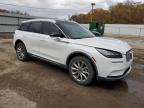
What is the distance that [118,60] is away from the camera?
14.3ft

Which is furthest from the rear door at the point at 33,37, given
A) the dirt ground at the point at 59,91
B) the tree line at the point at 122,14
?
the tree line at the point at 122,14

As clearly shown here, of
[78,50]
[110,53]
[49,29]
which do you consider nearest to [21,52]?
[49,29]

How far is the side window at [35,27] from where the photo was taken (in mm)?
6293

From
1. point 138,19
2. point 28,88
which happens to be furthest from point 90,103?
point 138,19

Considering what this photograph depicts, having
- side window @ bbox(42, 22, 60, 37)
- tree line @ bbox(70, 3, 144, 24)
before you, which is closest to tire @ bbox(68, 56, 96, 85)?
side window @ bbox(42, 22, 60, 37)

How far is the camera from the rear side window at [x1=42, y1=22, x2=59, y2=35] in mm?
5644

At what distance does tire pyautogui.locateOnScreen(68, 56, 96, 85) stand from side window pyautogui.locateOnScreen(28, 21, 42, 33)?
6.69 ft

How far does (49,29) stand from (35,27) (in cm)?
86

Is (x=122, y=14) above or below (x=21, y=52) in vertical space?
above

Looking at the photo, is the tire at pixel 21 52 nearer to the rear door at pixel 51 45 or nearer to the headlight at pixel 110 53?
the rear door at pixel 51 45

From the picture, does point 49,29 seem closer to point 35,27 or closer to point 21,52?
point 35,27

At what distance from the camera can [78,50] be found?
4.75 meters

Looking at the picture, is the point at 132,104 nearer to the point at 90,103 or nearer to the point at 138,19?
the point at 90,103

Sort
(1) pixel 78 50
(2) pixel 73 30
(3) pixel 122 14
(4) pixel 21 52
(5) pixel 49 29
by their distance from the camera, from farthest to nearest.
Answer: (3) pixel 122 14 → (4) pixel 21 52 → (5) pixel 49 29 → (2) pixel 73 30 → (1) pixel 78 50
